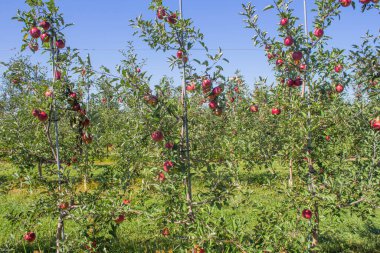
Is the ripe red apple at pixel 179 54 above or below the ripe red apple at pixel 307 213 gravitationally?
above

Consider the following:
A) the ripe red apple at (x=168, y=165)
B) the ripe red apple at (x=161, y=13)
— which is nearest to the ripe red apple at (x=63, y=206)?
the ripe red apple at (x=168, y=165)

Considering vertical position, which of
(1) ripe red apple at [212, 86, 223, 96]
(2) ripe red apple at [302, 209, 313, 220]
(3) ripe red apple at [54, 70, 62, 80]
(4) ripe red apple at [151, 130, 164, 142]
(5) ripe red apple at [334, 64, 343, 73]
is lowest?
(2) ripe red apple at [302, 209, 313, 220]

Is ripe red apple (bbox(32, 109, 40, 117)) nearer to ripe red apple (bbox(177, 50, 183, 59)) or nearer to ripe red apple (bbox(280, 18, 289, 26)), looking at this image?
ripe red apple (bbox(177, 50, 183, 59))

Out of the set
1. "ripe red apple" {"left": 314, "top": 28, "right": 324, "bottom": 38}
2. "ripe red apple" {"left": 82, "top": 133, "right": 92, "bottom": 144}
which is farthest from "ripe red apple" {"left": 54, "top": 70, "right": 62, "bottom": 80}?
"ripe red apple" {"left": 314, "top": 28, "right": 324, "bottom": 38}

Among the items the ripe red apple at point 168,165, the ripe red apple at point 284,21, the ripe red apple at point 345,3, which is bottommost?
the ripe red apple at point 168,165

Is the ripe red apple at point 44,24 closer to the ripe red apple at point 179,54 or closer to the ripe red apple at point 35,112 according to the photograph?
the ripe red apple at point 35,112

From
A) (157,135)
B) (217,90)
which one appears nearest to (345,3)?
(217,90)

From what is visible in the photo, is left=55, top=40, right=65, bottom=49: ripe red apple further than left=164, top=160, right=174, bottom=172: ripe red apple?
Yes

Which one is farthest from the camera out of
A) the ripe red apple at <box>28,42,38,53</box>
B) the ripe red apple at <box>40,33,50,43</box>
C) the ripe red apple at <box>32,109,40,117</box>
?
the ripe red apple at <box>28,42,38,53</box>

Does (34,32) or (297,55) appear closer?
(34,32)

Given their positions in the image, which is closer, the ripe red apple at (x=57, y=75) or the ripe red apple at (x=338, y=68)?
the ripe red apple at (x=57, y=75)

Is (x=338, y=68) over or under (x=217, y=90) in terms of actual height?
over

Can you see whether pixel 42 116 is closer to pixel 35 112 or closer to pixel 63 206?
pixel 35 112

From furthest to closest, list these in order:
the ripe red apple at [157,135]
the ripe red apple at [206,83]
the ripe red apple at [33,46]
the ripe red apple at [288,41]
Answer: the ripe red apple at [288,41] < the ripe red apple at [33,46] < the ripe red apple at [206,83] < the ripe red apple at [157,135]
